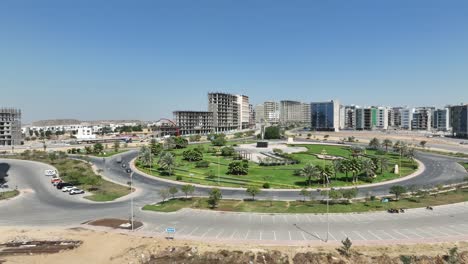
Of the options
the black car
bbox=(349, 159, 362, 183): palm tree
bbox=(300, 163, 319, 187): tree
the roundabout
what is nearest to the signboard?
the black car

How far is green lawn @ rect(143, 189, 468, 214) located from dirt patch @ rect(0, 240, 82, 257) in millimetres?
16909

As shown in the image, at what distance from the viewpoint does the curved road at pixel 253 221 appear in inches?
1759

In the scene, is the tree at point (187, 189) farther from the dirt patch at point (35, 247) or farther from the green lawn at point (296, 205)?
the dirt patch at point (35, 247)

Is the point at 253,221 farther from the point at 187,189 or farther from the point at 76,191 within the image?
the point at 76,191

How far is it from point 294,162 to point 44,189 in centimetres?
7513

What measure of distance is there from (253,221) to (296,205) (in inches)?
511

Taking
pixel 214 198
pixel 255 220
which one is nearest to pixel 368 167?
pixel 255 220

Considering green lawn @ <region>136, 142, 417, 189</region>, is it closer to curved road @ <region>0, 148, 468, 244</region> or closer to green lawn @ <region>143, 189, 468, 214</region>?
curved road @ <region>0, 148, 468, 244</region>

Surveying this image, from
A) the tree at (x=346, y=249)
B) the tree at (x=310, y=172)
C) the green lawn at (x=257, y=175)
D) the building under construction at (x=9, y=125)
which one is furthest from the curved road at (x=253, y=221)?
the building under construction at (x=9, y=125)

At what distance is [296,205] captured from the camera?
198 feet

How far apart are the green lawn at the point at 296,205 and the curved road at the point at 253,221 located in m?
2.49

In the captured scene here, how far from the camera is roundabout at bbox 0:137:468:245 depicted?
44562mm

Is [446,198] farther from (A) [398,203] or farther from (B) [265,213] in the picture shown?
(B) [265,213]

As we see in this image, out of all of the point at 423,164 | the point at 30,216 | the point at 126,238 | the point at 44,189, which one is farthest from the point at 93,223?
the point at 423,164
